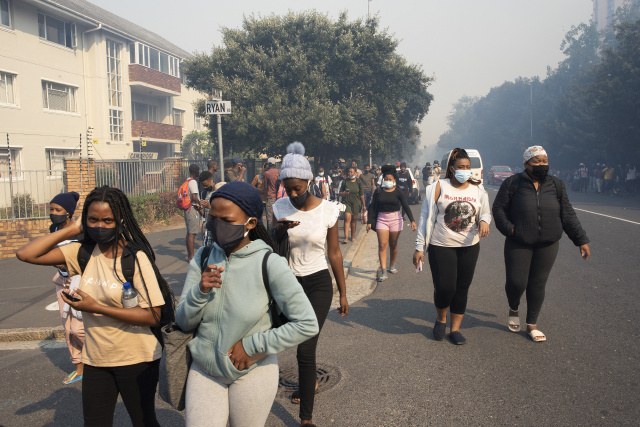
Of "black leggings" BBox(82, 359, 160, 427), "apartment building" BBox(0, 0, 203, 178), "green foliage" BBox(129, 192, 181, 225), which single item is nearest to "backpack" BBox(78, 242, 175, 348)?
"black leggings" BBox(82, 359, 160, 427)

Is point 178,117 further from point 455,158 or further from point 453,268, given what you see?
point 453,268

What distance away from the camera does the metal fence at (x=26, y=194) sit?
11.5 metres

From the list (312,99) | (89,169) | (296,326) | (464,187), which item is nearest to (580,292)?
(464,187)

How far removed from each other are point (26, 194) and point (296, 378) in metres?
9.95

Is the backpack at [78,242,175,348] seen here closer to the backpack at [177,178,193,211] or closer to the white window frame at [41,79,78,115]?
the backpack at [177,178,193,211]

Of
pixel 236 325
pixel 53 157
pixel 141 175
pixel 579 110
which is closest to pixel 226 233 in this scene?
pixel 236 325

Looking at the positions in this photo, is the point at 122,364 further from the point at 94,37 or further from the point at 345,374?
the point at 94,37

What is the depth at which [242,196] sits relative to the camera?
2.38 m

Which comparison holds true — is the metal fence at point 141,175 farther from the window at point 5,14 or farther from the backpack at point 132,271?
the backpack at point 132,271

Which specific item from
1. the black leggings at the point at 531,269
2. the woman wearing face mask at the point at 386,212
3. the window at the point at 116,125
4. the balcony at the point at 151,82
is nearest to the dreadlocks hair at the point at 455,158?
the black leggings at the point at 531,269

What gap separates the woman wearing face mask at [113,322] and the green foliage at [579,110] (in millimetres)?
30406

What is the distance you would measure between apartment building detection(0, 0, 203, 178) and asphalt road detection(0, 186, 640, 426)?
12.8m

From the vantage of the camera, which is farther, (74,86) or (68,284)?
(74,86)

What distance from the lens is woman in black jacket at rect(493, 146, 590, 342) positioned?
17.0 feet
